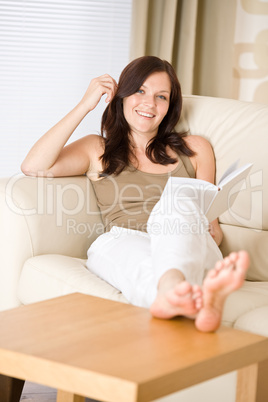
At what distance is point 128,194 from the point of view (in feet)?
7.70

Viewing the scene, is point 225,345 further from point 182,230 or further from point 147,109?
point 147,109

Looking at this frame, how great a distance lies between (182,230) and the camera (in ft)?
5.66

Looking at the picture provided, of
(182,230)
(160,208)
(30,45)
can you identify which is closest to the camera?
(182,230)

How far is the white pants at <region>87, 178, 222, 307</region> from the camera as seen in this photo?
64.9 inches

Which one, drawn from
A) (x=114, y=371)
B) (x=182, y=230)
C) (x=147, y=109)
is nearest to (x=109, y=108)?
(x=147, y=109)

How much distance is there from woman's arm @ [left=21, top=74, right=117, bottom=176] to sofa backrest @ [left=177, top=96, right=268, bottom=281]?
1.45 ft

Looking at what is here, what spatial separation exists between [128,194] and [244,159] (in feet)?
1.53

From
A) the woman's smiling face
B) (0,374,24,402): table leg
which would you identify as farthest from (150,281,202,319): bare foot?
the woman's smiling face

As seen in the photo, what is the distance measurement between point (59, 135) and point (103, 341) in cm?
111

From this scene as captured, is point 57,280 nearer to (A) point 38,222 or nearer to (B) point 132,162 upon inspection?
(A) point 38,222

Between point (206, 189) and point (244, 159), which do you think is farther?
point (244, 159)

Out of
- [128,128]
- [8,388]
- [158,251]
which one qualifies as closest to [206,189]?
[158,251]

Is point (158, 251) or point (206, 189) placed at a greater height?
point (206, 189)

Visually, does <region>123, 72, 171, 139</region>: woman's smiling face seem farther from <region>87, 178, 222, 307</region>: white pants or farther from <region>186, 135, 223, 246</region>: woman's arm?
<region>87, 178, 222, 307</region>: white pants
